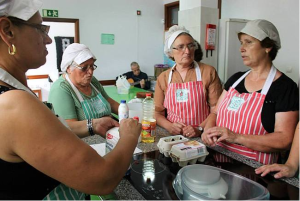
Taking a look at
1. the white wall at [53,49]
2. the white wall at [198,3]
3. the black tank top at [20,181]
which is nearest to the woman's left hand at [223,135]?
the black tank top at [20,181]

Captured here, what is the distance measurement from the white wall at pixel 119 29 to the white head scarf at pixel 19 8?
525 cm

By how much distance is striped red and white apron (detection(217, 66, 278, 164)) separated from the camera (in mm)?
1564

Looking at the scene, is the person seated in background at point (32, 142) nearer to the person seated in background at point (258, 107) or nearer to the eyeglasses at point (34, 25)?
the eyeglasses at point (34, 25)

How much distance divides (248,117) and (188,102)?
0.64 metres

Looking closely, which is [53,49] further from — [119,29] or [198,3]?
[198,3]

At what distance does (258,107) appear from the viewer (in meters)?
1.57

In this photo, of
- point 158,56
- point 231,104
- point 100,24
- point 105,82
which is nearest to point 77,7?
point 100,24

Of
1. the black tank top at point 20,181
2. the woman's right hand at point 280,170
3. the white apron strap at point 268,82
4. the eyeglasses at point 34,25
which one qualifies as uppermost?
the eyeglasses at point 34,25

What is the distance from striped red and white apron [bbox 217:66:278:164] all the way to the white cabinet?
5.97 ft

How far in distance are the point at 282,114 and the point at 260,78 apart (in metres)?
0.30

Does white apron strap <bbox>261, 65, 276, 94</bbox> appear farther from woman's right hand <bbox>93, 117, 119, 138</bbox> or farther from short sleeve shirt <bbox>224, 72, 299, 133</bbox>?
woman's right hand <bbox>93, 117, 119, 138</bbox>

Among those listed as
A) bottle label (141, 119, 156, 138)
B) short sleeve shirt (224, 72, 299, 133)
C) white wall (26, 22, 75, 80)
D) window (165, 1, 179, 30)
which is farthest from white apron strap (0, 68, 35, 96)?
window (165, 1, 179, 30)

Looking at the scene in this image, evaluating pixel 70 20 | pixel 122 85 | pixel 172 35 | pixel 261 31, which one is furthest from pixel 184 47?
pixel 70 20

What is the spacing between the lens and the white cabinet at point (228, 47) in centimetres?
332
